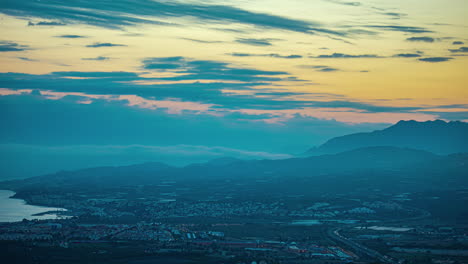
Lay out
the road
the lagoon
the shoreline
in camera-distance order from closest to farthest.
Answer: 1. the road
2. the lagoon
3. the shoreline

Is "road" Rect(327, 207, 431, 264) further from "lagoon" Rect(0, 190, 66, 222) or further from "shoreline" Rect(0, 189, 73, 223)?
"lagoon" Rect(0, 190, 66, 222)

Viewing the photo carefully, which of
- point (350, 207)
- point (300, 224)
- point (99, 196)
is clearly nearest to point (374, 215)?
point (350, 207)

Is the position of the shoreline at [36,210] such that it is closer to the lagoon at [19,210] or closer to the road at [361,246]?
the lagoon at [19,210]

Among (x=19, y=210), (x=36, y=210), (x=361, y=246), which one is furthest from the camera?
(x=36, y=210)

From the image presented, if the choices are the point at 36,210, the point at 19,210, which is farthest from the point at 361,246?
the point at 19,210

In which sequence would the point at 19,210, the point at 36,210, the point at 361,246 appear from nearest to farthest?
the point at 361,246
the point at 19,210
the point at 36,210

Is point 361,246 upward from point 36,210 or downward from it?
downward

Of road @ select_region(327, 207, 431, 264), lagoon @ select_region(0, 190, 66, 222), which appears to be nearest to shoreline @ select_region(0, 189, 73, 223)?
lagoon @ select_region(0, 190, 66, 222)

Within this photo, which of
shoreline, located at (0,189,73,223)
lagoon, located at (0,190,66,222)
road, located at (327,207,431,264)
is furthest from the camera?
shoreline, located at (0,189,73,223)

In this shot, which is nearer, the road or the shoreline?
the road

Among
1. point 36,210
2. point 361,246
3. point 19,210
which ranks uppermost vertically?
point 19,210

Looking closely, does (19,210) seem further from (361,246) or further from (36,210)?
(361,246)

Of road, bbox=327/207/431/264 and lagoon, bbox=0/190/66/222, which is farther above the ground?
lagoon, bbox=0/190/66/222
